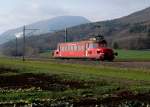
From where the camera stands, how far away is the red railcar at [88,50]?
74.2 m

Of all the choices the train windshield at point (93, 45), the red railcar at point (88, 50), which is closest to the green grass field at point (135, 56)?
the red railcar at point (88, 50)

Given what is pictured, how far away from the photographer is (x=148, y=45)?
501 feet

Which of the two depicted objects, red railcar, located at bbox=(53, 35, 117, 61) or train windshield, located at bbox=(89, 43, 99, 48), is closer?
red railcar, located at bbox=(53, 35, 117, 61)

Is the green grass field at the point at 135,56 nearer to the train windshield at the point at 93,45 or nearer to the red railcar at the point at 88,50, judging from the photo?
the red railcar at the point at 88,50

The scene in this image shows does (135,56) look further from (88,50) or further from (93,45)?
(93,45)

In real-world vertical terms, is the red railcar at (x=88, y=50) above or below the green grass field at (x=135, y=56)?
above

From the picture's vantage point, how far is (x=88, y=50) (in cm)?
7825

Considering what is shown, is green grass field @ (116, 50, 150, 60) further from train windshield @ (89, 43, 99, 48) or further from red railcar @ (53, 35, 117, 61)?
train windshield @ (89, 43, 99, 48)

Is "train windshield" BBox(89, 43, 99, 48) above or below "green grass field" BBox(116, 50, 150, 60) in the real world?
above

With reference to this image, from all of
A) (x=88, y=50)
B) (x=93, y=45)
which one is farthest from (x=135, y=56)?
(x=93, y=45)

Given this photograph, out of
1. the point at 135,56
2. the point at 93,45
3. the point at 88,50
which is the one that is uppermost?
the point at 93,45

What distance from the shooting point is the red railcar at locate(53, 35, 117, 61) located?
7419 centimetres

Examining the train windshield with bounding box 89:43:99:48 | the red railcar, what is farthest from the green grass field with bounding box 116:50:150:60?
the train windshield with bounding box 89:43:99:48

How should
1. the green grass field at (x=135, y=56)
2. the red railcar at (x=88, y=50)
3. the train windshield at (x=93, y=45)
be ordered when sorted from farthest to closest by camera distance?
the green grass field at (x=135, y=56), the train windshield at (x=93, y=45), the red railcar at (x=88, y=50)
